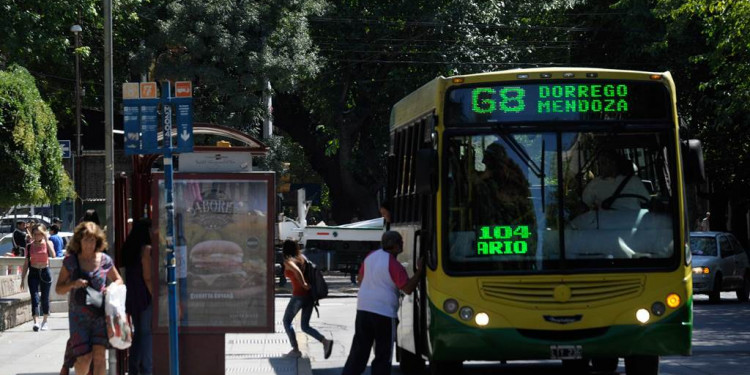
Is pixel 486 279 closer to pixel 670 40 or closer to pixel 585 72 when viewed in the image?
pixel 585 72

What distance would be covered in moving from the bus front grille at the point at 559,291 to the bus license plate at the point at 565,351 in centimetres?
34

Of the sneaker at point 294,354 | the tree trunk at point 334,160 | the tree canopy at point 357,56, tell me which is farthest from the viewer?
the tree trunk at point 334,160

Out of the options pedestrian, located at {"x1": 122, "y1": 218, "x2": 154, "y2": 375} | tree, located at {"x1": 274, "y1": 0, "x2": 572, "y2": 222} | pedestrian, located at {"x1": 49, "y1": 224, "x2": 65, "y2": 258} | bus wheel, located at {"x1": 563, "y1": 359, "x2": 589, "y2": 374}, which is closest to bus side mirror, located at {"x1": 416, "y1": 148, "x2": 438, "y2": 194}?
pedestrian, located at {"x1": 122, "y1": 218, "x2": 154, "y2": 375}

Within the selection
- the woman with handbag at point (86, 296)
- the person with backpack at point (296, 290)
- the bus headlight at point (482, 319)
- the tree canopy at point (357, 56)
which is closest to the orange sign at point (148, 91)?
the woman with handbag at point (86, 296)

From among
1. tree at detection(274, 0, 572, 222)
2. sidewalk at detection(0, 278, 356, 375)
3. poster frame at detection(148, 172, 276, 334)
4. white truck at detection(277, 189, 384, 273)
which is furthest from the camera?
tree at detection(274, 0, 572, 222)

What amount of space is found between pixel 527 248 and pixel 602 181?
894 mm

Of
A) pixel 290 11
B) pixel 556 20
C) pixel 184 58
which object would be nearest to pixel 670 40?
pixel 556 20

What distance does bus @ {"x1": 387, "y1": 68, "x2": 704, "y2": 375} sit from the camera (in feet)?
38.8

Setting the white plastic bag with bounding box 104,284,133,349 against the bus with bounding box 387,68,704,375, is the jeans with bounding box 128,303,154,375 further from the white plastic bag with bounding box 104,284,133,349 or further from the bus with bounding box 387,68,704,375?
the bus with bounding box 387,68,704,375

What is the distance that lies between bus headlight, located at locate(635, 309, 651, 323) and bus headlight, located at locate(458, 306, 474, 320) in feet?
4.66

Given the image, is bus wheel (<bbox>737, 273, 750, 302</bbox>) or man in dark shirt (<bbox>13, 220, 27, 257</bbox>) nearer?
bus wheel (<bbox>737, 273, 750, 302</bbox>)

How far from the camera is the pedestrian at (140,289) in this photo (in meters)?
12.9

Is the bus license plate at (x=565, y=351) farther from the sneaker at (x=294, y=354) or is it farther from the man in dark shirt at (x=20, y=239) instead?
the man in dark shirt at (x=20, y=239)

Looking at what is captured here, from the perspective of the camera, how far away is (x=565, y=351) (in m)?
11.8
